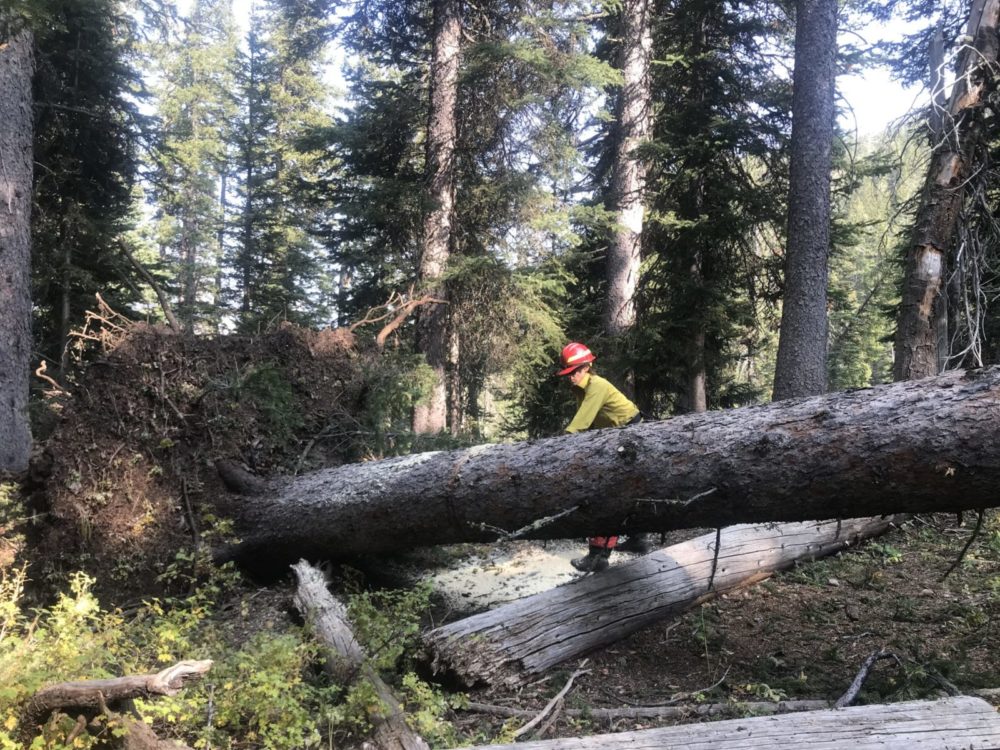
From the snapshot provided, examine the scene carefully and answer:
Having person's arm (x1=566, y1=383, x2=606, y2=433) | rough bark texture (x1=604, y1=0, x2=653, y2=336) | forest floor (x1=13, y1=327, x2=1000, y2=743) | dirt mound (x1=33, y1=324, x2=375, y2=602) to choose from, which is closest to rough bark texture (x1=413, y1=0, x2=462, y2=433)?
forest floor (x1=13, y1=327, x2=1000, y2=743)

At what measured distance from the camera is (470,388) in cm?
1520

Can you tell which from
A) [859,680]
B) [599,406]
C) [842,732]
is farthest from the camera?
[599,406]

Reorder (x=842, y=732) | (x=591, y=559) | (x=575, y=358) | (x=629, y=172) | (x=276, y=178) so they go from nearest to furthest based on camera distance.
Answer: (x=842, y=732)
(x=575, y=358)
(x=591, y=559)
(x=629, y=172)
(x=276, y=178)

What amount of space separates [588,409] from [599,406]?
11 centimetres

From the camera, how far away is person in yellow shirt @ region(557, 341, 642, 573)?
19.6ft

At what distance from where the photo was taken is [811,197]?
8.30 meters

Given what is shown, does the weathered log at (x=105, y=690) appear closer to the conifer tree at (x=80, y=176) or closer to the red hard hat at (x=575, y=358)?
the red hard hat at (x=575, y=358)

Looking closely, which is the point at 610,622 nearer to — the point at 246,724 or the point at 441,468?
the point at 441,468

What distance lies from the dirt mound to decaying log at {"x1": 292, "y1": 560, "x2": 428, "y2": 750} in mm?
1505

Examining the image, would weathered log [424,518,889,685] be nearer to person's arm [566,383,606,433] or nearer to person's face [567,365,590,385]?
person's arm [566,383,606,433]

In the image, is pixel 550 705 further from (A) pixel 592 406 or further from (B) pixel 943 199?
(B) pixel 943 199

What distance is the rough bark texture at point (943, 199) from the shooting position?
6789mm

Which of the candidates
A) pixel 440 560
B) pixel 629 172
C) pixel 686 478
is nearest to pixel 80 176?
pixel 629 172

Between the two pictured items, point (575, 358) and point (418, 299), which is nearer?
point (575, 358)
